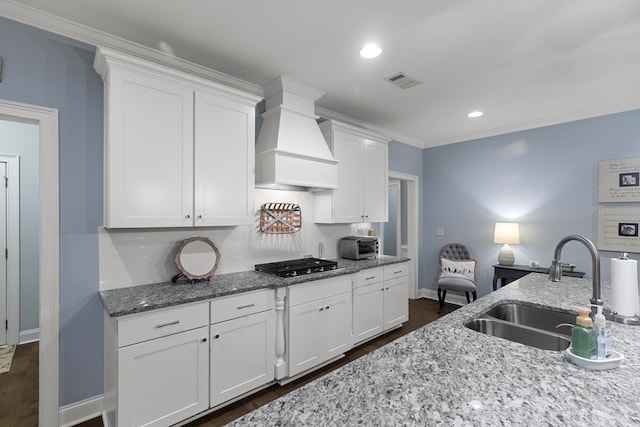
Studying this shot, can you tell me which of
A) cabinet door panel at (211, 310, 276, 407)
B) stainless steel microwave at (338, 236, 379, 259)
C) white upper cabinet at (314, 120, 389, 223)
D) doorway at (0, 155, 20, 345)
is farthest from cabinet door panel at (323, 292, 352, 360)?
doorway at (0, 155, 20, 345)

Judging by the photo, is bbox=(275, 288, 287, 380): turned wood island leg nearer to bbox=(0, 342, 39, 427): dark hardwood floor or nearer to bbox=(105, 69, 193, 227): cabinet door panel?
bbox=(105, 69, 193, 227): cabinet door panel

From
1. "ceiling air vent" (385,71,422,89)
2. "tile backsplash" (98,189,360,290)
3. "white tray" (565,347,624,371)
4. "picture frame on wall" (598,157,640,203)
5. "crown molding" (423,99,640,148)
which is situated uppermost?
"ceiling air vent" (385,71,422,89)

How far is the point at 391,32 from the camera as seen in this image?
2109mm

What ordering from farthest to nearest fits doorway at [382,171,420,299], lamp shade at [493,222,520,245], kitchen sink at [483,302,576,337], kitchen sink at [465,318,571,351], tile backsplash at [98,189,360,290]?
doorway at [382,171,420,299]
lamp shade at [493,222,520,245]
tile backsplash at [98,189,360,290]
kitchen sink at [483,302,576,337]
kitchen sink at [465,318,571,351]

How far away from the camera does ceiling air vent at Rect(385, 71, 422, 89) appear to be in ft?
8.96

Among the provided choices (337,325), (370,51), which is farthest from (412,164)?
(337,325)

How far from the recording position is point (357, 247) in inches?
140

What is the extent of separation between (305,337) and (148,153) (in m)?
1.92

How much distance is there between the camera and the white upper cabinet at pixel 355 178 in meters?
3.40

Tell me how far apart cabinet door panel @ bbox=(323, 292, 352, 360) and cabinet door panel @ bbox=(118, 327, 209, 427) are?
3.67 feet

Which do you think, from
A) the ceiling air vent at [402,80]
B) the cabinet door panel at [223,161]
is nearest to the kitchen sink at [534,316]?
the cabinet door panel at [223,161]

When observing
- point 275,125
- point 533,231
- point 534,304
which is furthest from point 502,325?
point 533,231

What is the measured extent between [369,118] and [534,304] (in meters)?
2.89

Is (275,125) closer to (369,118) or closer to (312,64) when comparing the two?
(312,64)
